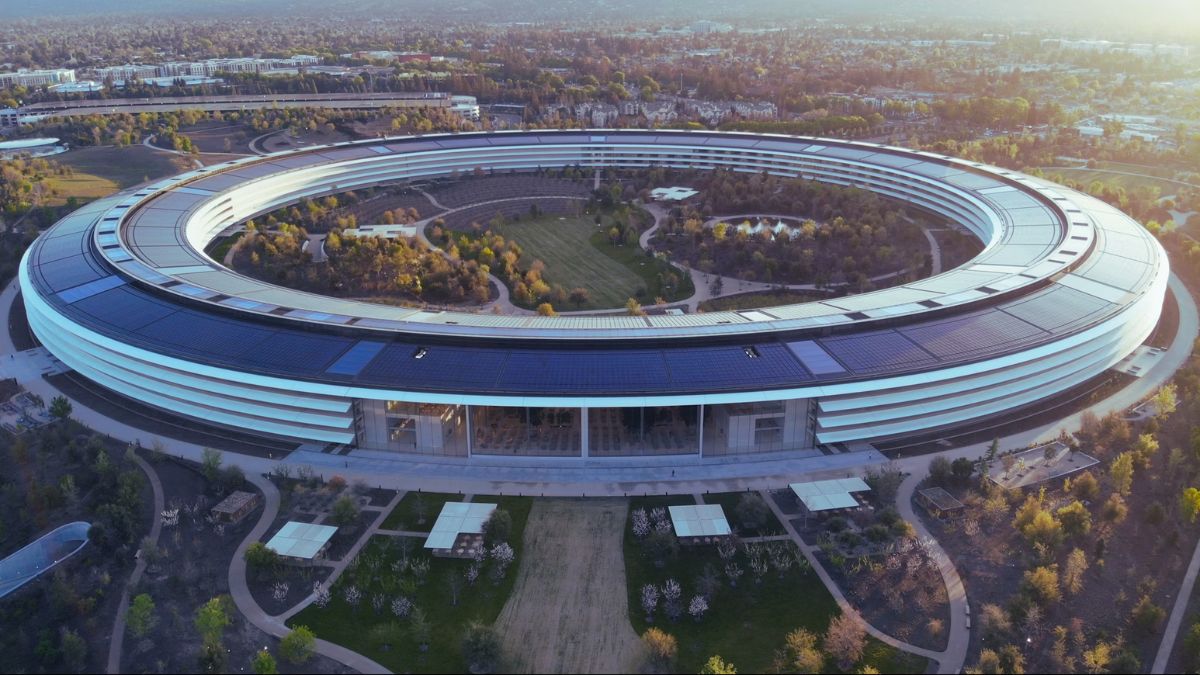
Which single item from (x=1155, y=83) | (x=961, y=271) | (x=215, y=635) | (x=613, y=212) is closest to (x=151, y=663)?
(x=215, y=635)

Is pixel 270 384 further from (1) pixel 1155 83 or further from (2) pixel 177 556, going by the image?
(1) pixel 1155 83

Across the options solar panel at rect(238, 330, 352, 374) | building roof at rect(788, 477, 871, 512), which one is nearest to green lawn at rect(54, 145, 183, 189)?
solar panel at rect(238, 330, 352, 374)

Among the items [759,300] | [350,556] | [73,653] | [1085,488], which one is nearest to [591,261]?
[759,300]

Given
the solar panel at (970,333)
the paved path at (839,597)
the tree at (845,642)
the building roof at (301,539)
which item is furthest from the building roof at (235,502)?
the solar panel at (970,333)

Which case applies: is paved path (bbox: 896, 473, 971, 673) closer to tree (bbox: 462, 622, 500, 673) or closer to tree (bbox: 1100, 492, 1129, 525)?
tree (bbox: 1100, 492, 1129, 525)

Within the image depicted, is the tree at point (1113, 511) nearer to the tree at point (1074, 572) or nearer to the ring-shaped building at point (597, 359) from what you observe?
the tree at point (1074, 572)
